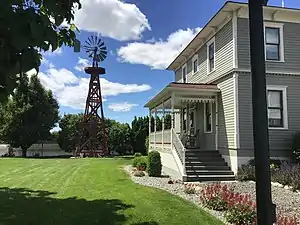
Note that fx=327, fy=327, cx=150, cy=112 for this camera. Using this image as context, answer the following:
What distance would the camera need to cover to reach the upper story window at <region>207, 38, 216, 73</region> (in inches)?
687

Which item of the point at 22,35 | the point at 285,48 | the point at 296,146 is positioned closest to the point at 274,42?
the point at 285,48

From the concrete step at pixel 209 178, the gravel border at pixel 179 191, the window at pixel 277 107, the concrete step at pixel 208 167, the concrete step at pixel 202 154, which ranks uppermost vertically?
the window at pixel 277 107

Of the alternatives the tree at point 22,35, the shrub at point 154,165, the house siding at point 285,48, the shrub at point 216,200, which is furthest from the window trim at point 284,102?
the tree at point 22,35

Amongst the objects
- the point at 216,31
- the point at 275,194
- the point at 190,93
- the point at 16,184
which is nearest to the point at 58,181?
the point at 16,184

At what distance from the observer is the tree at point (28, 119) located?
38.1 m

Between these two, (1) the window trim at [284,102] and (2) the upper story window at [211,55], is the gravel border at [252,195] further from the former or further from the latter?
(2) the upper story window at [211,55]

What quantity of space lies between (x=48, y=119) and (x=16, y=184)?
1096 inches

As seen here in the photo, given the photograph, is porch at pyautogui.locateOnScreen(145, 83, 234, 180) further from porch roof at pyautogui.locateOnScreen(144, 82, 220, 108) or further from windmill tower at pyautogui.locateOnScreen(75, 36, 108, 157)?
windmill tower at pyautogui.locateOnScreen(75, 36, 108, 157)

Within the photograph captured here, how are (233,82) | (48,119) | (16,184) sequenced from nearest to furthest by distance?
(16,184), (233,82), (48,119)

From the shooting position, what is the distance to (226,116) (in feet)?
51.1

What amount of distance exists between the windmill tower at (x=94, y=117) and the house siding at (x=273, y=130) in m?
27.0

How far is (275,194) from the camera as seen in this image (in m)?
10.1

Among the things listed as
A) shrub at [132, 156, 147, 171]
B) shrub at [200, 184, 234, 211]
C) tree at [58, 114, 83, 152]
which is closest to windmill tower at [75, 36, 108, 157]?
tree at [58, 114, 83, 152]

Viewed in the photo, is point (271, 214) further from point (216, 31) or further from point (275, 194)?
point (216, 31)
